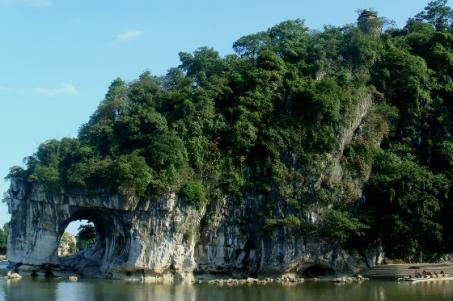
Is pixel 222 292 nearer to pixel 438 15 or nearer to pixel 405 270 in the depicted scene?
pixel 405 270

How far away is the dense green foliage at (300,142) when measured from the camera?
3684cm

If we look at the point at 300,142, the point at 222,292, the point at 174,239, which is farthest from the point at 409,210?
the point at 174,239

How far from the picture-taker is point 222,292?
2809 cm

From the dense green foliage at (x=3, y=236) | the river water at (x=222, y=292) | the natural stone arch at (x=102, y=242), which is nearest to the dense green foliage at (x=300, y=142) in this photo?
the natural stone arch at (x=102, y=242)

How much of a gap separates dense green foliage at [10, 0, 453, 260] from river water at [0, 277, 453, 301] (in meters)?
6.01

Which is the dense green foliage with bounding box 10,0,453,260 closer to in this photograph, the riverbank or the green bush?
the green bush

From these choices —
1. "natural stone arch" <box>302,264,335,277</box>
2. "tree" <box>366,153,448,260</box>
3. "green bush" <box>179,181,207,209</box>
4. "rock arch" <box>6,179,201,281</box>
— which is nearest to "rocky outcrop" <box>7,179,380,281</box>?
"rock arch" <box>6,179,201,281</box>

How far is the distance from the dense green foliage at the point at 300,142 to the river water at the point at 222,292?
19.7 feet

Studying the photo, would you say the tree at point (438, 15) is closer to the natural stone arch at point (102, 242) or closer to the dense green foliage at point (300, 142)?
the dense green foliage at point (300, 142)

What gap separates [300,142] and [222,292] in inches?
576

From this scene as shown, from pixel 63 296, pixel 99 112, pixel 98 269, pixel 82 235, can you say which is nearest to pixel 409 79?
pixel 99 112

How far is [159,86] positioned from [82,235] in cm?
1872

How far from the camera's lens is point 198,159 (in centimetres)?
3900

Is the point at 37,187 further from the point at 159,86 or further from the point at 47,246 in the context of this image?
the point at 159,86
